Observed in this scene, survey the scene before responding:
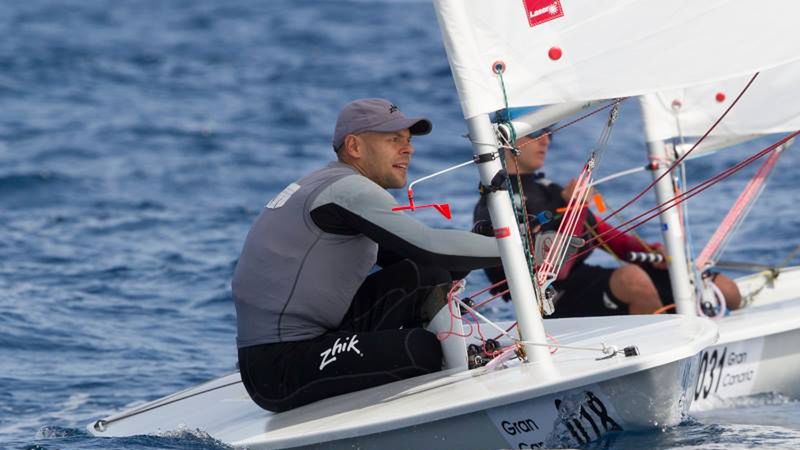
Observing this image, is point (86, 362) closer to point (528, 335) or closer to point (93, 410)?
point (93, 410)

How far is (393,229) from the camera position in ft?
12.5

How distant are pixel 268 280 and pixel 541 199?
6.64 feet

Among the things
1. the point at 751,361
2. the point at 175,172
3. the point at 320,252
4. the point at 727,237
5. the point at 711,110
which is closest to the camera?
the point at 320,252

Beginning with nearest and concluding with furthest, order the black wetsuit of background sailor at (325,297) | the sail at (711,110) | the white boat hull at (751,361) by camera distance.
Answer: the black wetsuit of background sailor at (325,297)
the white boat hull at (751,361)
the sail at (711,110)

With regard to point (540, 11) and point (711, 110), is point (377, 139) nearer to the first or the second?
point (540, 11)

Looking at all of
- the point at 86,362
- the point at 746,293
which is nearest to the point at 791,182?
the point at 746,293

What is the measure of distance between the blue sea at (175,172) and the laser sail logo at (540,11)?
49.5 inches

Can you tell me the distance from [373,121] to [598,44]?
0.74 meters

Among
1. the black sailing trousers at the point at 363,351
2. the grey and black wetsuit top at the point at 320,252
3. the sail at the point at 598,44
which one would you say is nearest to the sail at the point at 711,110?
the sail at the point at 598,44

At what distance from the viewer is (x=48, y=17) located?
17578 mm

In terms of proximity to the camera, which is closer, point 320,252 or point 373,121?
point 320,252

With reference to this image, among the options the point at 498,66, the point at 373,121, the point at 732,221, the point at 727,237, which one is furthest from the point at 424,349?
the point at 727,237

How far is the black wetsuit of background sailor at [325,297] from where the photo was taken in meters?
3.99

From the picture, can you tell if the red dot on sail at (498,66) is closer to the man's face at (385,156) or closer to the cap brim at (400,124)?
the cap brim at (400,124)
